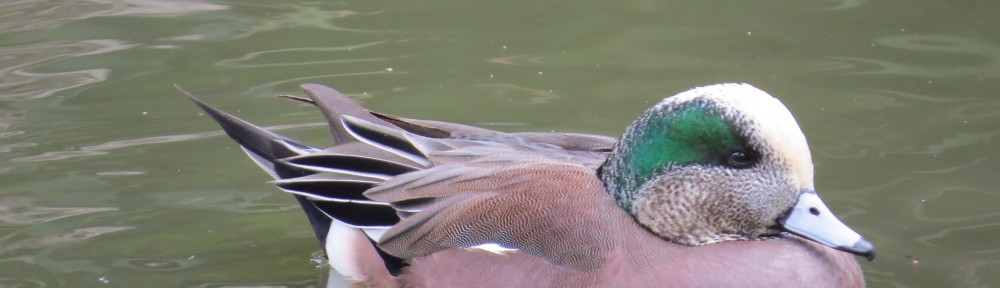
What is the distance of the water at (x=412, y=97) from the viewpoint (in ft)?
16.0

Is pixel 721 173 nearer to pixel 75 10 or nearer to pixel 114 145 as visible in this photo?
pixel 114 145

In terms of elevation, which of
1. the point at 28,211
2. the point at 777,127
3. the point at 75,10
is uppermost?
the point at 777,127

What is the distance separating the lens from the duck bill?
3.69 metres

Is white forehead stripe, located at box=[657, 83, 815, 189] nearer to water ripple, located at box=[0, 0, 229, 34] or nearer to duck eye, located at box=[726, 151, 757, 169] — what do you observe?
duck eye, located at box=[726, 151, 757, 169]

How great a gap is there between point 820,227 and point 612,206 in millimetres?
623

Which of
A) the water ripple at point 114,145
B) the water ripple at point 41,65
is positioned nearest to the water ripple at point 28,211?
the water ripple at point 114,145

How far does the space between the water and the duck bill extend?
2.90 feet

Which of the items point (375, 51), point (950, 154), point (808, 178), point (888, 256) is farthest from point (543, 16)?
point (808, 178)

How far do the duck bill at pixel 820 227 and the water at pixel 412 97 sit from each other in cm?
88

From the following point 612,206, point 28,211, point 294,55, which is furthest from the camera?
point 294,55

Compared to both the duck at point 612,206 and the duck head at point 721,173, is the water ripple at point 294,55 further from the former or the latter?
the duck head at point 721,173

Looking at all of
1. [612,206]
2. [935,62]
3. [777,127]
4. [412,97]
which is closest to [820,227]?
[777,127]

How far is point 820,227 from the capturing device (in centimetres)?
376

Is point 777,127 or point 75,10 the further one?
point 75,10
